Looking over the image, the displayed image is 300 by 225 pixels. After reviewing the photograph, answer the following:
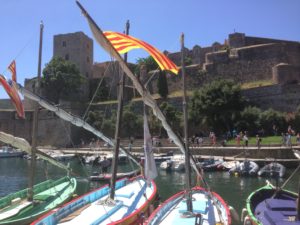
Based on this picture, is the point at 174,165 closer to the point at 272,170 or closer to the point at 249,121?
the point at 272,170

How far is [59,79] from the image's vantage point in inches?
2795

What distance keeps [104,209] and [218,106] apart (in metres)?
38.5

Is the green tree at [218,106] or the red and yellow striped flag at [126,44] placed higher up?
the green tree at [218,106]

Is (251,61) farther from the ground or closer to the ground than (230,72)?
farther from the ground

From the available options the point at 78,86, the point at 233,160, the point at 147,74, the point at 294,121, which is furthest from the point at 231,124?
the point at 78,86

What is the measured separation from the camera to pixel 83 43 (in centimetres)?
8062

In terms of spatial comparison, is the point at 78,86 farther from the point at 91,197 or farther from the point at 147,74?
the point at 91,197

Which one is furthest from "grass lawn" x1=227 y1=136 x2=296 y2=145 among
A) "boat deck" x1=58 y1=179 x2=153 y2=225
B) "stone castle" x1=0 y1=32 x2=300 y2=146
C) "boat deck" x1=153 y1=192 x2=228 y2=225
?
"boat deck" x1=153 y1=192 x2=228 y2=225

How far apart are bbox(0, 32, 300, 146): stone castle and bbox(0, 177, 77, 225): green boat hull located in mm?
36369

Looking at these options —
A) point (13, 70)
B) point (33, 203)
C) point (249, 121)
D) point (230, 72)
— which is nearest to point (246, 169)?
point (249, 121)

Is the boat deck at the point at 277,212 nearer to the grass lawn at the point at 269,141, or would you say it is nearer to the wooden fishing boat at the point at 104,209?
the wooden fishing boat at the point at 104,209

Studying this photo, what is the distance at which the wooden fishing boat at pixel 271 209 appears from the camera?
12.2 meters

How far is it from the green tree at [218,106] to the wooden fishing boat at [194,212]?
35.3 meters

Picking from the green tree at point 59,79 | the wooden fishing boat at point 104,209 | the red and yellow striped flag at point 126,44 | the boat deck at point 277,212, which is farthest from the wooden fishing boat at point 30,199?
the green tree at point 59,79
